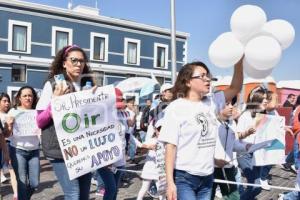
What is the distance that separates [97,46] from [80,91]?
26058 mm

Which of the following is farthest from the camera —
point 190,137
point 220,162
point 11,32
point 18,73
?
point 18,73

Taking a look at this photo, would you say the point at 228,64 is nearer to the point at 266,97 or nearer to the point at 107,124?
the point at 107,124

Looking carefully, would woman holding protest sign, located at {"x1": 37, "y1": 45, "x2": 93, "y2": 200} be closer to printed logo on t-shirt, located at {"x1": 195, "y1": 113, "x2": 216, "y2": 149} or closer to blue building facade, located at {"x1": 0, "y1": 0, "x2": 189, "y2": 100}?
printed logo on t-shirt, located at {"x1": 195, "y1": 113, "x2": 216, "y2": 149}

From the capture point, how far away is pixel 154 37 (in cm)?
3197

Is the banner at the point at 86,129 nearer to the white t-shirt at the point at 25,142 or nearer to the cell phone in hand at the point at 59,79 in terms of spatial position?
the cell phone in hand at the point at 59,79

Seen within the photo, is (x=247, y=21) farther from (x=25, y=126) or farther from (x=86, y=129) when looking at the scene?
(x=25, y=126)

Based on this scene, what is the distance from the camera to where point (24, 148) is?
523 centimetres

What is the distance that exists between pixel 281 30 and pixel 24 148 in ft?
11.0

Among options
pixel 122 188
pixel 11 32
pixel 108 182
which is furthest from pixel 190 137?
pixel 11 32

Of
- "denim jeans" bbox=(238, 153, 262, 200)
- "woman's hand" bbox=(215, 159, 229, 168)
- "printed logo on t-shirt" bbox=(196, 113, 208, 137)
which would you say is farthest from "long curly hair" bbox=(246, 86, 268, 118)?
"printed logo on t-shirt" bbox=(196, 113, 208, 137)

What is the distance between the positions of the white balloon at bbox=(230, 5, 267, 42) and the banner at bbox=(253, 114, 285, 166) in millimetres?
1786

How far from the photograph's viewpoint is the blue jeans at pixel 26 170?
504cm

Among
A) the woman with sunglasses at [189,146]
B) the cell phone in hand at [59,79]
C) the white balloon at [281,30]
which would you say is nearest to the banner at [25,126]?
the cell phone in hand at [59,79]

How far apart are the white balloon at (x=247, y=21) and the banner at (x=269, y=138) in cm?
179
